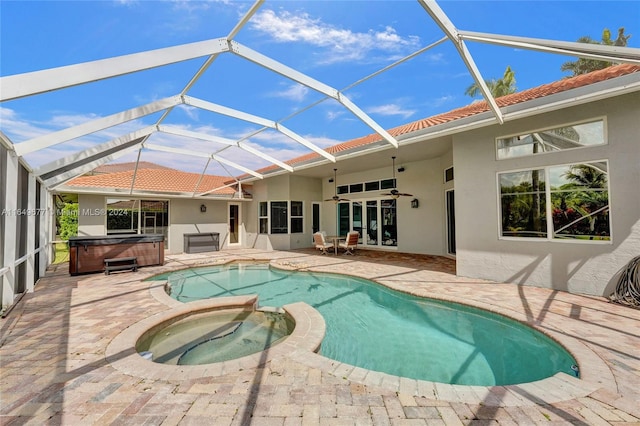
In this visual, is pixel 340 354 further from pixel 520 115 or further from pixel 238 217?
pixel 238 217

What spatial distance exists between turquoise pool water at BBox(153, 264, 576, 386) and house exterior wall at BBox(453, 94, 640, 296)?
236 cm

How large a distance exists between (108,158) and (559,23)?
1385 centimetres

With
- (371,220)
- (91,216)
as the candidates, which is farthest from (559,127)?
(91,216)

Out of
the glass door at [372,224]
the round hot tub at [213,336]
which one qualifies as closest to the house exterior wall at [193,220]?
the glass door at [372,224]

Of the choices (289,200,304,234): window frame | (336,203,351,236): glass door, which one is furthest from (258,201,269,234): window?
(336,203,351,236): glass door

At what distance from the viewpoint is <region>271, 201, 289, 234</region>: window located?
47.5 ft

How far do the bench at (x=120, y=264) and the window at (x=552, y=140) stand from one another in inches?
434

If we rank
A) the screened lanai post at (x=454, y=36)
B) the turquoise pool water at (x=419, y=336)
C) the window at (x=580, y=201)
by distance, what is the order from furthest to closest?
the window at (x=580, y=201) → the screened lanai post at (x=454, y=36) → the turquoise pool water at (x=419, y=336)

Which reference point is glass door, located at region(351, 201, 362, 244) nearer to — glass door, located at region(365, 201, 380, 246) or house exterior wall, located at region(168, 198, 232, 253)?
glass door, located at region(365, 201, 380, 246)

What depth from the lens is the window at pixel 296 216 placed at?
14618 mm

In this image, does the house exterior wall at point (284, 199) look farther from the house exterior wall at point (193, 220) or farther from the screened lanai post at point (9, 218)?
the screened lanai post at point (9, 218)

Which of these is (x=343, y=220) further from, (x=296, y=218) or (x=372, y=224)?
(x=296, y=218)

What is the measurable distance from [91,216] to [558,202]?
15760mm

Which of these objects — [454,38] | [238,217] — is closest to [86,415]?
[454,38]
